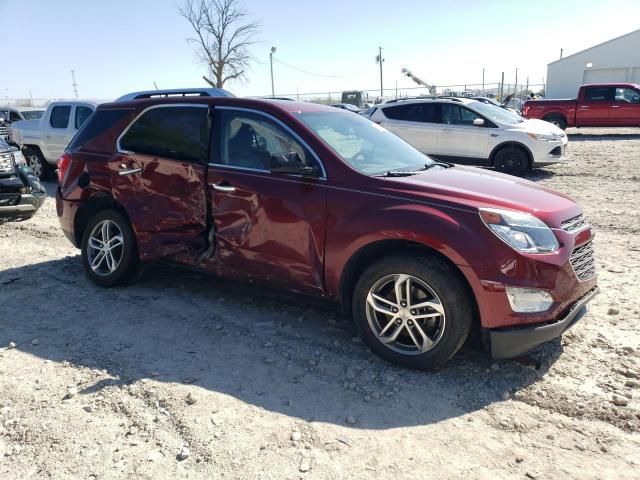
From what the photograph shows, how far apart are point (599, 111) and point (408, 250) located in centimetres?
2074

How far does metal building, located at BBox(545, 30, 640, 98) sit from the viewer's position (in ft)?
131

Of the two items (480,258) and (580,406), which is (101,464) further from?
(580,406)

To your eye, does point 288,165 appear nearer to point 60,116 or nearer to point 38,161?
point 60,116

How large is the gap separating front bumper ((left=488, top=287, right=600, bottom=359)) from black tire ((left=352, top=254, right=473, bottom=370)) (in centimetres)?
20

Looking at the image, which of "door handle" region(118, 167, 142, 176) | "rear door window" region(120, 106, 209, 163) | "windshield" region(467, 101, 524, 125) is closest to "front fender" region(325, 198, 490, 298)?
"rear door window" region(120, 106, 209, 163)

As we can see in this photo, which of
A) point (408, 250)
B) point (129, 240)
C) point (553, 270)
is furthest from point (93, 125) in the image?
point (553, 270)

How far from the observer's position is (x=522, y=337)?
10.6ft

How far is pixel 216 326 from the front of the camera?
14.1ft

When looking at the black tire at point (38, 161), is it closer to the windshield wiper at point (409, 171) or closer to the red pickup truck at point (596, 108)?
the windshield wiper at point (409, 171)

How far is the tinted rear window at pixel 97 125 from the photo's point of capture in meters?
5.11

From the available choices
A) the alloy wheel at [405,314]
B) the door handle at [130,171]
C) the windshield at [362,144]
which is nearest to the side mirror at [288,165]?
the windshield at [362,144]

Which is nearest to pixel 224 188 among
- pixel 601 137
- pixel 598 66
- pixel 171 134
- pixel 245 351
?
pixel 171 134

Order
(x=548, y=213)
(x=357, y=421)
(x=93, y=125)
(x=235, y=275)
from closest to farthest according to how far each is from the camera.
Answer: (x=357, y=421) < (x=548, y=213) < (x=235, y=275) < (x=93, y=125)

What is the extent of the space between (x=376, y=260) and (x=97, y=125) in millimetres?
3314
